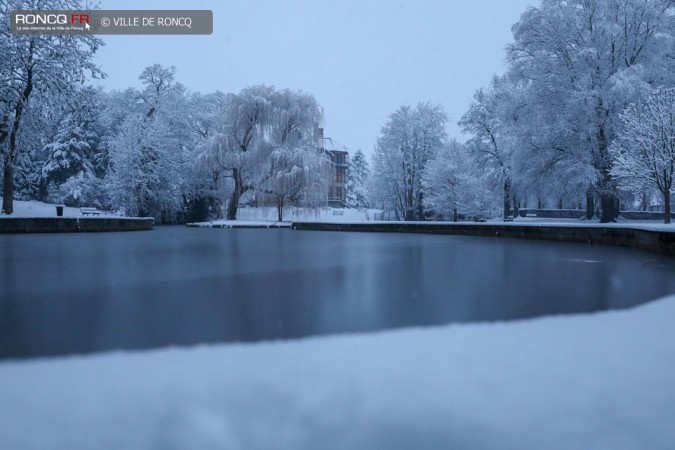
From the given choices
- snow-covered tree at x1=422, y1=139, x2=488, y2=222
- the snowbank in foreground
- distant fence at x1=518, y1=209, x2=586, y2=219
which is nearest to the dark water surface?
the snowbank in foreground

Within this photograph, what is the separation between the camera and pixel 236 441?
7.11 ft

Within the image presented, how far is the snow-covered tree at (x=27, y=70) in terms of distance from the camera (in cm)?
2345

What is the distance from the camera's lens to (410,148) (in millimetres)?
40219

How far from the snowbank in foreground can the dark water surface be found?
58cm

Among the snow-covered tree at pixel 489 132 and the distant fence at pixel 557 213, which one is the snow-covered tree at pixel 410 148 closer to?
the snow-covered tree at pixel 489 132

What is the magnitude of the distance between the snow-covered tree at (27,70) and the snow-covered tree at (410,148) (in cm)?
2262

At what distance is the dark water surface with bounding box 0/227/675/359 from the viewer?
401cm

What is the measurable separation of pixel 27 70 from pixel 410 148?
26292 mm

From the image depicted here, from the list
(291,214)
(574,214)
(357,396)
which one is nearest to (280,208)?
(291,214)

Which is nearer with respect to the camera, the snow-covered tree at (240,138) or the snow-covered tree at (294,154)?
the snow-covered tree at (294,154)

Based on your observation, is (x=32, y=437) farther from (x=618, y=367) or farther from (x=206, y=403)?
(x=618, y=367)

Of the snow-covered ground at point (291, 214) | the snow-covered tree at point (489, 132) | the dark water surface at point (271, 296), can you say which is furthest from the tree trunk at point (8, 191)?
the snow-covered tree at point (489, 132)

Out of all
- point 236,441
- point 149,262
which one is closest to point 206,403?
point 236,441

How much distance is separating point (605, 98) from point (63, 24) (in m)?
26.0
